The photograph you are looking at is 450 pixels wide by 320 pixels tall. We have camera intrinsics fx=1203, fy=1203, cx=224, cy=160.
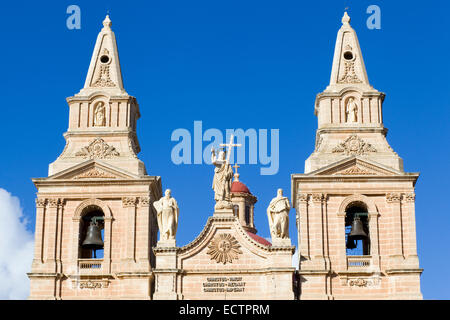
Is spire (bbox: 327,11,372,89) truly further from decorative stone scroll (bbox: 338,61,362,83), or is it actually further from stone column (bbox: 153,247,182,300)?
stone column (bbox: 153,247,182,300)

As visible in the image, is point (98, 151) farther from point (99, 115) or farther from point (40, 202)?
point (40, 202)

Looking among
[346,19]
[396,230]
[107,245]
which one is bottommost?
[107,245]

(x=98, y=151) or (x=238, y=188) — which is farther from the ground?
(x=238, y=188)

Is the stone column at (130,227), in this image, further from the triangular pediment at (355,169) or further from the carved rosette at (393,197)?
the carved rosette at (393,197)

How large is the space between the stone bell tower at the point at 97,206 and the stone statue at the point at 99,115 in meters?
0.05

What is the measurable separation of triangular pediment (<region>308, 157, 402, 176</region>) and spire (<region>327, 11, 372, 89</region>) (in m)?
3.89

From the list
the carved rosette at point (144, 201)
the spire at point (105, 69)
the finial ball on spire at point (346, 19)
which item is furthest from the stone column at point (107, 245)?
the finial ball on spire at point (346, 19)

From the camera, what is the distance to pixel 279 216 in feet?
167

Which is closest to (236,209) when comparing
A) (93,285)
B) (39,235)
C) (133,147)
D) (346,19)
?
(346,19)

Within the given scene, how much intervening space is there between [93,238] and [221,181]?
6.07 meters

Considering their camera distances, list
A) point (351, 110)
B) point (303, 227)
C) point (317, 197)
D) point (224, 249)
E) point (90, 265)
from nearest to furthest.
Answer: point (224, 249)
point (303, 227)
point (90, 265)
point (317, 197)
point (351, 110)

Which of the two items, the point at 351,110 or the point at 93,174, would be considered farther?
the point at 351,110
